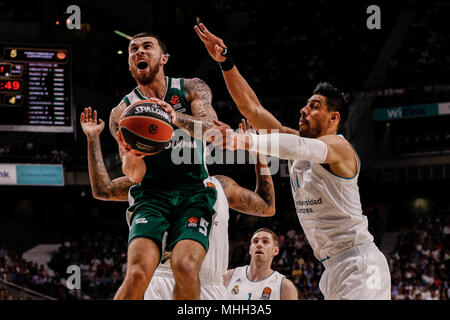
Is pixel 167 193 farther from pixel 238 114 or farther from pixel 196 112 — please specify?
pixel 238 114

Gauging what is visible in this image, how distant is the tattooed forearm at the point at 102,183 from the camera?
5.14 metres

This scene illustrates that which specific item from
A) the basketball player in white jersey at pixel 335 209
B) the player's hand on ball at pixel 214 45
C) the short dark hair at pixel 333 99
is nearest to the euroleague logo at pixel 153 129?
Answer: the basketball player in white jersey at pixel 335 209

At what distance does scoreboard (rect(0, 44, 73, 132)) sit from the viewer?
1403 centimetres

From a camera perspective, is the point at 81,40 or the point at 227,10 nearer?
the point at 81,40

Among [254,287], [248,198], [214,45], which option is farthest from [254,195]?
[254,287]

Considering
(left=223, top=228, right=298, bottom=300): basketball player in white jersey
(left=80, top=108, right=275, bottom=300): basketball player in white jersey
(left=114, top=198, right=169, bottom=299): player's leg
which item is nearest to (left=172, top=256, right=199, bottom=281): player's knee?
(left=114, top=198, right=169, bottom=299): player's leg

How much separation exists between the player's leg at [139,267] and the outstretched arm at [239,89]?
4.96ft

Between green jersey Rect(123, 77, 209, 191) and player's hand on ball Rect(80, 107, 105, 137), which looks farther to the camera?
player's hand on ball Rect(80, 107, 105, 137)

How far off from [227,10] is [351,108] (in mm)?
10415

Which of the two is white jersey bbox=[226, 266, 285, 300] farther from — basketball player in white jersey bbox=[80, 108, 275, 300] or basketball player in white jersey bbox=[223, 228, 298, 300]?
basketball player in white jersey bbox=[80, 108, 275, 300]

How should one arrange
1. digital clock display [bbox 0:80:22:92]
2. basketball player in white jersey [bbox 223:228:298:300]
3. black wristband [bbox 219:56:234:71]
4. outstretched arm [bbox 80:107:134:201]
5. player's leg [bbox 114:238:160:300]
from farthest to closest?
digital clock display [bbox 0:80:22:92] → basketball player in white jersey [bbox 223:228:298:300] → outstretched arm [bbox 80:107:134:201] → black wristband [bbox 219:56:234:71] → player's leg [bbox 114:238:160:300]

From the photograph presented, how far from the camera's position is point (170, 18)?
25.1 m
